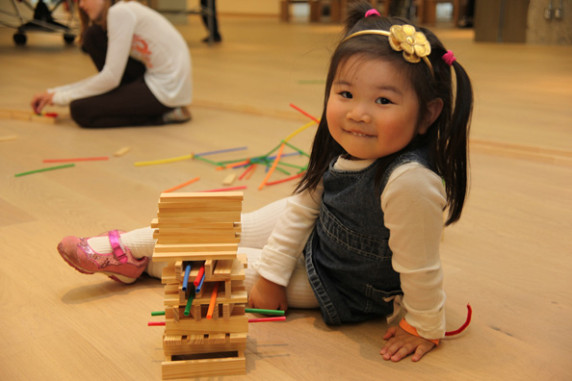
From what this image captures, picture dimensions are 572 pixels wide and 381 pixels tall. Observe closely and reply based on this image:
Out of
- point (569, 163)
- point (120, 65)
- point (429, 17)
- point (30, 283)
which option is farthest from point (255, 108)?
point (429, 17)

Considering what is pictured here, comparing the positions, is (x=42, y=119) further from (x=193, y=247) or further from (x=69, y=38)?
(x=69, y=38)

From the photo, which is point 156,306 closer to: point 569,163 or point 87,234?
point 87,234

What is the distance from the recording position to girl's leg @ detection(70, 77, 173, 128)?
2748 millimetres

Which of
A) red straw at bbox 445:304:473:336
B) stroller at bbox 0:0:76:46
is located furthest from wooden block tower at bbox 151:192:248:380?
stroller at bbox 0:0:76:46

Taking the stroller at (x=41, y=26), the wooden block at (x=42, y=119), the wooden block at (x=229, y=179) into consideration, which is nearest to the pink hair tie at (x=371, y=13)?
the wooden block at (x=229, y=179)

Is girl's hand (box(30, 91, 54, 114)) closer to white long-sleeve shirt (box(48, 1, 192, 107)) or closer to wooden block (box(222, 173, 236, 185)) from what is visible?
white long-sleeve shirt (box(48, 1, 192, 107))

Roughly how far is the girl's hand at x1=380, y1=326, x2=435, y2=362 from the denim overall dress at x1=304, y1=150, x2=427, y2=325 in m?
0.08

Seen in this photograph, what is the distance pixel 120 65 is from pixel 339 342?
2012mm

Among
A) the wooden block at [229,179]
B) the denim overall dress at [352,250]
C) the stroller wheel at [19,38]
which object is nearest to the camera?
the denim overall dress at [352,250]

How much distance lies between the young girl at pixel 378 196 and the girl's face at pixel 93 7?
1791 millimetres

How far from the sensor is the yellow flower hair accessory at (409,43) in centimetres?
92

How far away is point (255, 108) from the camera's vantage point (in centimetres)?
299

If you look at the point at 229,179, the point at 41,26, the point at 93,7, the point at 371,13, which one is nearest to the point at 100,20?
the point at 93,7

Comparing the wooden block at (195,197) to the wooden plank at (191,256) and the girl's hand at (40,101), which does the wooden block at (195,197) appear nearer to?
the wooden plank at (191,256)
